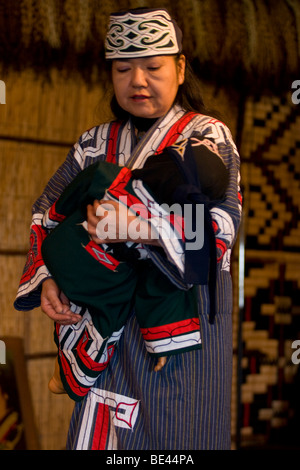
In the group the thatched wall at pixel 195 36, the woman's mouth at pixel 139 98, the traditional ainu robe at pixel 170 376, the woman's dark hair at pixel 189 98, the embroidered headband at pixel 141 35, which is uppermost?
the thatched wall at pixel 195 36

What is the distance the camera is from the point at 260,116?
91.4 inches

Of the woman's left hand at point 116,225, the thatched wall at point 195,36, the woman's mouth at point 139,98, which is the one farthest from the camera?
the thatched wall at point 195,36

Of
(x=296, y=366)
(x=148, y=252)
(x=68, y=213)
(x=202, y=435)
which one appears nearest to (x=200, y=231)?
(x=148, y=252)

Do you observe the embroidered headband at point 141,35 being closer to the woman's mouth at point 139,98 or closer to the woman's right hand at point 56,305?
the woman's mouth at point 139,98

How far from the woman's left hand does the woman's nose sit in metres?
0.33

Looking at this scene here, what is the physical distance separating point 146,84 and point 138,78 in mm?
24

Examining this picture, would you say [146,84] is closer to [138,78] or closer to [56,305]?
[138,78]

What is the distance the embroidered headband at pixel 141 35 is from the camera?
1.18 m

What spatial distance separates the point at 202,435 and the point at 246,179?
1.39 meters

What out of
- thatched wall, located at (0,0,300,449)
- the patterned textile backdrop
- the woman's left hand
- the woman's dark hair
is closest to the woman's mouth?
the woman's dark hair

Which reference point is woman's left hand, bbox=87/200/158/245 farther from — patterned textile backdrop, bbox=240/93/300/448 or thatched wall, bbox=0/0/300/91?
patterned textile backdrop, bbox=240/93/300/448

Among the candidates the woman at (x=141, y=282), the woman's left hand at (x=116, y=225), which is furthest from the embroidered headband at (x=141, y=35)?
the woman's left hand at (x=116, y=225)

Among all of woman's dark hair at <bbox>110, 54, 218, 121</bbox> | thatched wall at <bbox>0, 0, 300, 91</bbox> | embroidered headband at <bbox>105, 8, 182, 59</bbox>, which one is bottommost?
woman's dark hair at <bbox>110, 54, 218, 121</bbox>

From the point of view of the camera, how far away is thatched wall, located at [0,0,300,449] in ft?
6.51
